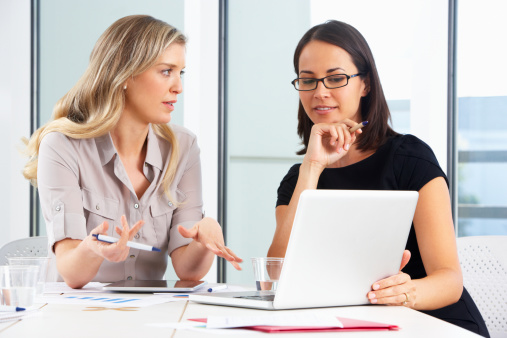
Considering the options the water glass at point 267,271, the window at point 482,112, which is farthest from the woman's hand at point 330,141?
the window at point 482,112

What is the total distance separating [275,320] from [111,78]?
1362 millimetres

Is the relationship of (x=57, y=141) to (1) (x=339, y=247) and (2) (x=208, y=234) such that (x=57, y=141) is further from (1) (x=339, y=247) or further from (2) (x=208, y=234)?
(1) (x=339, y=247)

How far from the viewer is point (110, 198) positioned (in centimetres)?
206

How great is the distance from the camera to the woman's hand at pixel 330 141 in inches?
76.6

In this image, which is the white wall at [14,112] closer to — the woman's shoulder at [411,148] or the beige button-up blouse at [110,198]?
the beige button-up blouse at [110,198]

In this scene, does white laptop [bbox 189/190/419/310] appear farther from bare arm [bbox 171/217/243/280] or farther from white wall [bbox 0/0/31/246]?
white wall [bbox 0/0/31/246]

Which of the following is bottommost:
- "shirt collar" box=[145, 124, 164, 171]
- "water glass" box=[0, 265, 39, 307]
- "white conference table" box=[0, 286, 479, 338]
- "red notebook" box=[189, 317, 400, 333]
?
"white conference table" box=[0, 286, 479, 338]

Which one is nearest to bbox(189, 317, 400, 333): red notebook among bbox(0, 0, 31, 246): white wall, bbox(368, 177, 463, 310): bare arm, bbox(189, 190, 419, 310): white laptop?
bbox(189, 190, 419, 310): white laptop

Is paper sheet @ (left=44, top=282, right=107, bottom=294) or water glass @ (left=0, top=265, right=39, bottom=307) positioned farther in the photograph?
paper sheet @ (left=44, top=282, right=107, bottom=294)

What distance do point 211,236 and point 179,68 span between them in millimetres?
739

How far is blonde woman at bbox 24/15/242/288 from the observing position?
6.52ft

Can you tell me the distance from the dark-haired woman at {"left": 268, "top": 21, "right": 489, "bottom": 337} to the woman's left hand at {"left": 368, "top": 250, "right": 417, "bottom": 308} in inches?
15.3

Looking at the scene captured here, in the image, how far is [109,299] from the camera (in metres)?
1.42

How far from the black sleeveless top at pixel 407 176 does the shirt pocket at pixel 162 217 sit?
1.82ft
